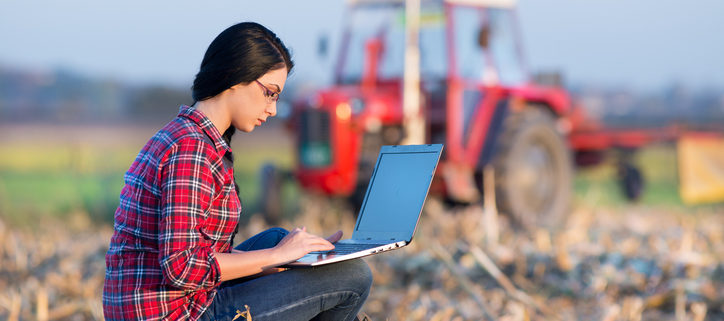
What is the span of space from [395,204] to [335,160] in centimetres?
497

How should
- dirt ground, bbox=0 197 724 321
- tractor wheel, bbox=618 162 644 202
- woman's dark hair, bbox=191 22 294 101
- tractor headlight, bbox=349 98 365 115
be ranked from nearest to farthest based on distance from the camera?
woman's dark hair, bbox=191 22 294 101
dirt ground, bbox=0 197 724 321
tractor headlight, bbox=349 98 365 115
tractor wheel, bbox=618 162 644 202

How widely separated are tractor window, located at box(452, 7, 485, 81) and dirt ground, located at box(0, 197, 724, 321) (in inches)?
64.8

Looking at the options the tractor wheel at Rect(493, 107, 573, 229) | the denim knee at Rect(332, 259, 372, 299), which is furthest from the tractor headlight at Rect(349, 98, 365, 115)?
the denim knee at Rect(332, 259, 372, 299)

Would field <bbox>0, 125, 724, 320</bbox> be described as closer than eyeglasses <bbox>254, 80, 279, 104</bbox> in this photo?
No

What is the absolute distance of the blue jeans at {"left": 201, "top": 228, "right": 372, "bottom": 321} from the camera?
2375 millimetres

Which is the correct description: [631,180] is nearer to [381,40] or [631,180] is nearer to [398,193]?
[381,40]

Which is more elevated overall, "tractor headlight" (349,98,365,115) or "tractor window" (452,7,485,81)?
"tractor window" (452,7,485,81)

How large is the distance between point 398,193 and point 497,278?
123 cm

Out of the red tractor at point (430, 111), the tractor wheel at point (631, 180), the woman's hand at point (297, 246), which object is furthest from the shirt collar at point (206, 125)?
the tractor wheel at point (631, 180)

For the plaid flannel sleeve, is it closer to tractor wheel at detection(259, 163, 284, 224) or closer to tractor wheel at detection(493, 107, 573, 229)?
tractor wheel at detection(493, 107, 573, 229)

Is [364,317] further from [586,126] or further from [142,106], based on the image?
[142,106]

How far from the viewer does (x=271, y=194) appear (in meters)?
7.98

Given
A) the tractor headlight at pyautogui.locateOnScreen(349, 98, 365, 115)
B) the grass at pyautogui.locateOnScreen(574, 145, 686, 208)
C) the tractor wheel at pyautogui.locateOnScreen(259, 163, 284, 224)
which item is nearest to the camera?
the tractor headlight at pyautogui.locateOnScreen(349, 98, 365, 115)

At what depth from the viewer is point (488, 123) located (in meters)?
7.78
